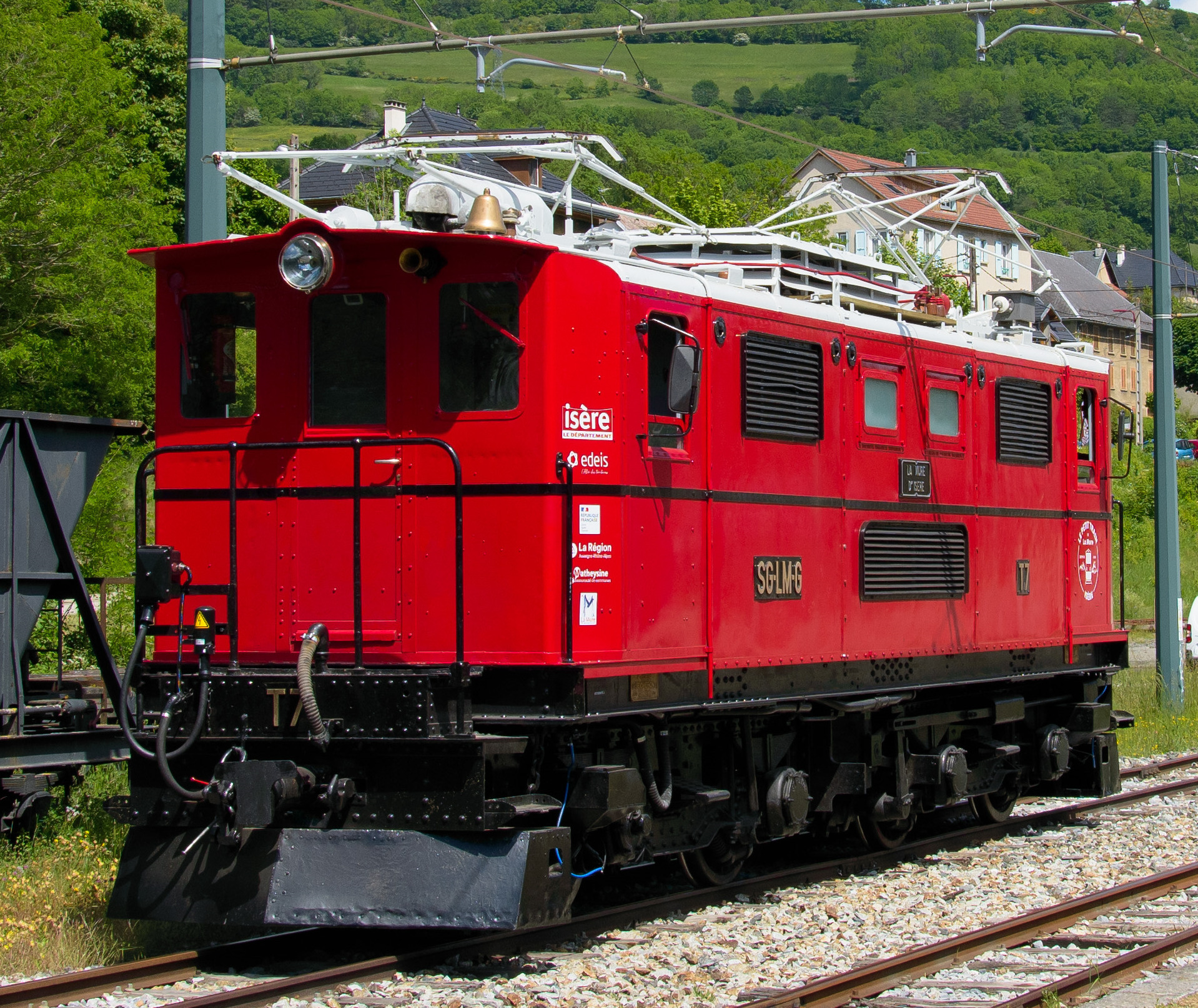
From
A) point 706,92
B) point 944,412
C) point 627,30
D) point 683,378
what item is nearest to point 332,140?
point 706,92

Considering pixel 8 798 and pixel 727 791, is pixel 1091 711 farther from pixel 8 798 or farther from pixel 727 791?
pixel 8 798

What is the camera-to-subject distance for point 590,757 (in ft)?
26.6

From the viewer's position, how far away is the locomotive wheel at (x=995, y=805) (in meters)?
12.5

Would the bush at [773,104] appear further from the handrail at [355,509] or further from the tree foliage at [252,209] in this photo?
the handrail at [355,509]

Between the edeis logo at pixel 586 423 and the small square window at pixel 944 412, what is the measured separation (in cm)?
379

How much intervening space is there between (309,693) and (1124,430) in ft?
28.8

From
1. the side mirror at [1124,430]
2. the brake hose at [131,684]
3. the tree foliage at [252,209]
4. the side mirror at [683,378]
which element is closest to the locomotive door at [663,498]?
the side mirror at [683,378]

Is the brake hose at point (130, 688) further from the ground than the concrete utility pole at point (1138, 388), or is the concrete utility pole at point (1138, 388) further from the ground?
the concrete utility pole at point (1138, 388)

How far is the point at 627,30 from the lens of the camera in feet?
36.1

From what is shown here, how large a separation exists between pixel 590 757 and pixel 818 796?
2.62 metres

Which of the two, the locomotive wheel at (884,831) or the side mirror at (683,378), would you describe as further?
the locomotive wheel at (884,831)

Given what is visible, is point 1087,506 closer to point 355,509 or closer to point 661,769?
point 661,769

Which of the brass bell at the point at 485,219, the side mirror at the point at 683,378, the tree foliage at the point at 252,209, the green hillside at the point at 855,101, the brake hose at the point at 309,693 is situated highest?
the green hillside at the point at 855,101

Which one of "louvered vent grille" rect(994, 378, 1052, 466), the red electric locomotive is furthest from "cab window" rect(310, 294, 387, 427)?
"louvered vent grille" rect(994, 378, 1052, 466)
